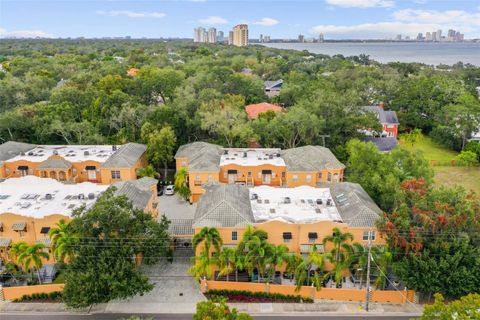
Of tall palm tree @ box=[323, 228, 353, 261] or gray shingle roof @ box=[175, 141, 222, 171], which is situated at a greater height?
gray shingle roof @ box=[175, 141, 222, 171]

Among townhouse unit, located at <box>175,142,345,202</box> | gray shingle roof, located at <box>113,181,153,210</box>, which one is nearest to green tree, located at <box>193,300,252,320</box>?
gray shingle roof, located at <box>113,181,153,210</box>

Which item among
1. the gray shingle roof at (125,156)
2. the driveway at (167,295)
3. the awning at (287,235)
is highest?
the gray shingle roof at (125,156)

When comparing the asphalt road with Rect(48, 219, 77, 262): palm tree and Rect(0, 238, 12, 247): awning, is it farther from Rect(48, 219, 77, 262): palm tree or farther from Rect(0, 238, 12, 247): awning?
Rect(0, 238, 12, 247): awning

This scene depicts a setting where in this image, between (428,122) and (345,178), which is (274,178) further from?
(428,122)

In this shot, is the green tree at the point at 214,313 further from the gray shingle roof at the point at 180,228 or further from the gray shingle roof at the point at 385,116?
the gray shingle roof at the point at 385,116

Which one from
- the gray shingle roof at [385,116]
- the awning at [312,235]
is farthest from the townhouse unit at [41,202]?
the gray shingle roof at [385,116]

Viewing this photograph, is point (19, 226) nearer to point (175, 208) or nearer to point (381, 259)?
point (175, 208)
